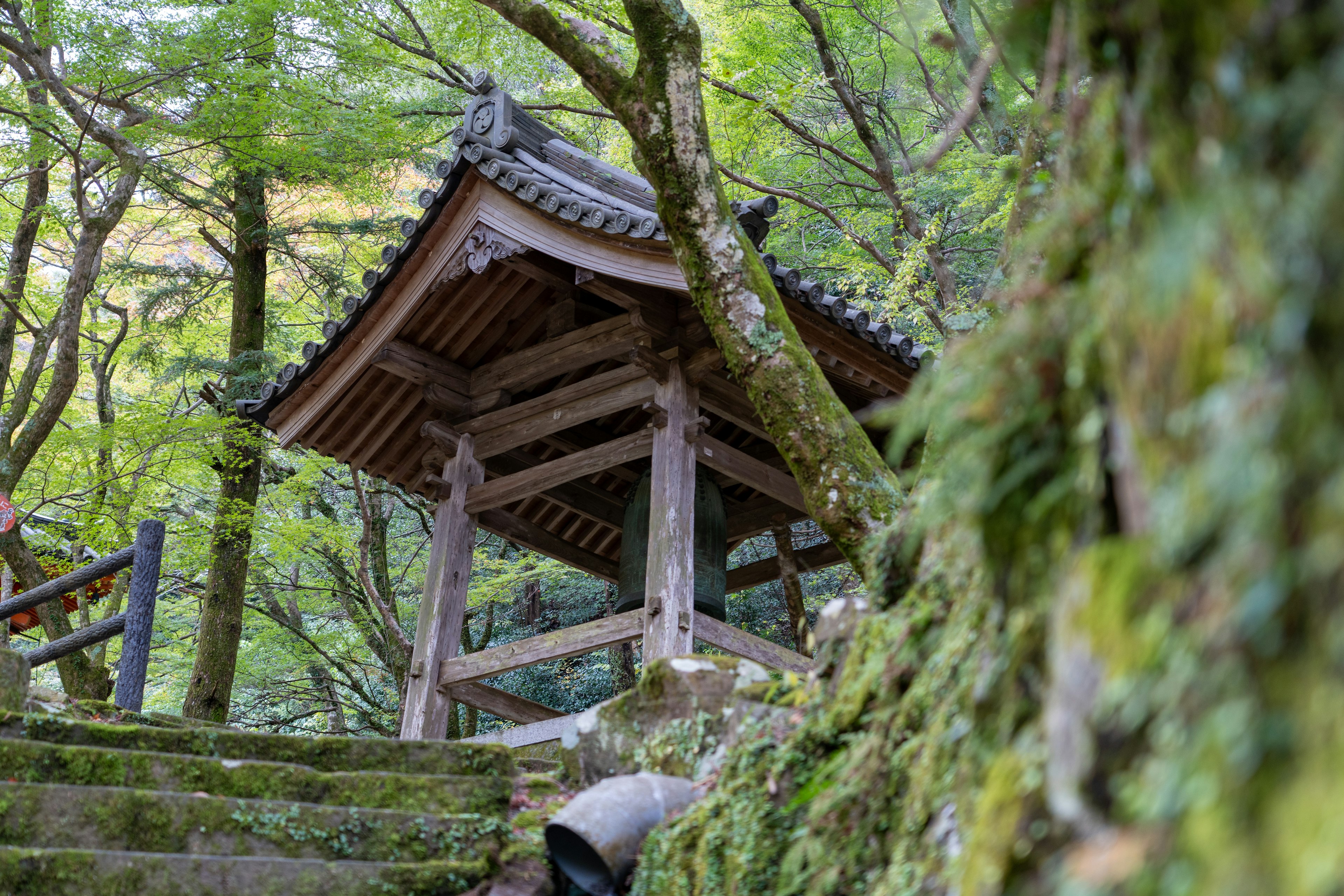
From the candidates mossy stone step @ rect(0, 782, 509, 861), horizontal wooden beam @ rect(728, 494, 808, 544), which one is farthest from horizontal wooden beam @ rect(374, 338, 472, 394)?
mossy stone step @ rect(0, 782, 509, 861)

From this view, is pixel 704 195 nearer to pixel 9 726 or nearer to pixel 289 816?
pixel 289 816

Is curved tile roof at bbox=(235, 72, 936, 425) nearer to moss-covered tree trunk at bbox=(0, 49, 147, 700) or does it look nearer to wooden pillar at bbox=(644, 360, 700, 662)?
wooden pillar at bbox=(644, 360, 700, 662)

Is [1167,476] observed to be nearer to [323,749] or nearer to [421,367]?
[323,749]

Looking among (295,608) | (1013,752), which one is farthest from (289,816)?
(295,608)

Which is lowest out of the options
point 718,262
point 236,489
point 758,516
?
point 718,262

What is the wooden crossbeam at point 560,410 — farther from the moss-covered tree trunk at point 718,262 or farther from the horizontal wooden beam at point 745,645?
the moss-covered tree trunk at point 718,262

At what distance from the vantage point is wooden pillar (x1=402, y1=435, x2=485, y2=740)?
6812 mm

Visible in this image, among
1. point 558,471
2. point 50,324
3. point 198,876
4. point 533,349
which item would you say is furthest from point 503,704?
point 50,324

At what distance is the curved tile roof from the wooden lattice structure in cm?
2

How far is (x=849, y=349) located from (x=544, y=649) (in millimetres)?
2701

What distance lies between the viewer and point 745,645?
6.69m

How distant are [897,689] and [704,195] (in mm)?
2894

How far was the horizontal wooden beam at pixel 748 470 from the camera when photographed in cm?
684

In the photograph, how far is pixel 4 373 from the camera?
9164mm
